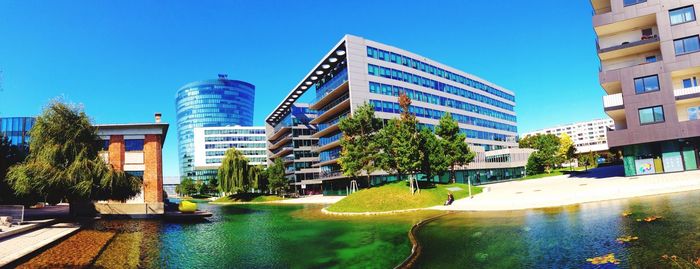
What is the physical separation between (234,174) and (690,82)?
73029 mm

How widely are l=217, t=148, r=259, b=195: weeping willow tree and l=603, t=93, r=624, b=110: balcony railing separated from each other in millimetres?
65211

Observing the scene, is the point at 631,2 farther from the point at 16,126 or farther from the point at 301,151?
the point at 16,126

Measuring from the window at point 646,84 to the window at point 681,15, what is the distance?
5.80 metres

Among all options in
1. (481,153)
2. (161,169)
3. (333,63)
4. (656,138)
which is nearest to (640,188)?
(656,138)

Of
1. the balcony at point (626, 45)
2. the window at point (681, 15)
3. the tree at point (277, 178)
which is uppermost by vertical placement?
the window at point (681, 15)

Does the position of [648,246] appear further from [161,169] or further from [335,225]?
[161,169]

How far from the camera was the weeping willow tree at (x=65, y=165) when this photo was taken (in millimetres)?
30172

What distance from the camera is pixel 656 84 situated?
37.8 meters

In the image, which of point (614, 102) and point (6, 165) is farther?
point (614, 102)

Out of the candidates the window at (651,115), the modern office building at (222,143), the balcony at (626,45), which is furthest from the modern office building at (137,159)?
the modern office building at (222,143)

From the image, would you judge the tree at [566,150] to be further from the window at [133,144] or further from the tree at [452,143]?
the window at [133,144]

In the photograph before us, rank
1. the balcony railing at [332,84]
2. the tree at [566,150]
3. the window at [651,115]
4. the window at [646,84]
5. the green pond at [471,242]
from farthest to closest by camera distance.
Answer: the tree at [566,150], the balcony railing at [332,84], the window at [646,84], the window at [651,115], the green pond at [471,242]

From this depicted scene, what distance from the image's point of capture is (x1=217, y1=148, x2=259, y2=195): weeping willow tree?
79.3 meters

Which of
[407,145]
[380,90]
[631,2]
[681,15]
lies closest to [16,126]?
[380,90]
